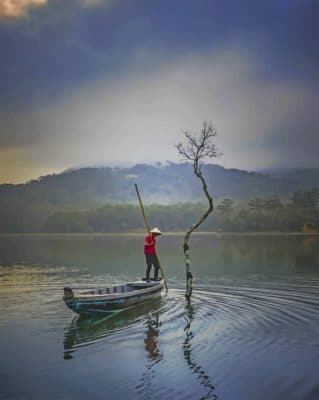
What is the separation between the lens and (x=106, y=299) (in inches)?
940

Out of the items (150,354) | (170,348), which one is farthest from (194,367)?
(170,348)

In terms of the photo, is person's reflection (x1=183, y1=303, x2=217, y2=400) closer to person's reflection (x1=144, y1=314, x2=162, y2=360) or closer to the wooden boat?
person's reflection (x1=144, y1=314, x2=162, y2=360)

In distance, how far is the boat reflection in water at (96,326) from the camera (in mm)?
19516

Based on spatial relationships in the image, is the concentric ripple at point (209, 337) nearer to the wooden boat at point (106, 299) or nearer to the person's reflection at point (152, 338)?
the person's reflection at point (152, 338)

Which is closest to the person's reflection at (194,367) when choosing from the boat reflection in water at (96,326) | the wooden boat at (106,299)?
the boat reflection in water at (96,326)

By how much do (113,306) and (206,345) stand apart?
722 centimetres

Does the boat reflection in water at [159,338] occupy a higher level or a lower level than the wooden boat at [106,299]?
lower

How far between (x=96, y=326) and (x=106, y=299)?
1.78 m

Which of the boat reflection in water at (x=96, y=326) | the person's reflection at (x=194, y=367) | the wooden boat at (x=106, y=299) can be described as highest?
the wooden boat at (x=106, y=299)

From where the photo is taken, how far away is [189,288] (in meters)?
29.5

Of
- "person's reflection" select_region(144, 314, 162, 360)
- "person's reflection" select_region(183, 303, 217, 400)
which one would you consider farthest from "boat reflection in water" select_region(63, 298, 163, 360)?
"person's reflection" select_region(183, 303, 217, 400)

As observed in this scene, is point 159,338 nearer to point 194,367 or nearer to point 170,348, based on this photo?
point 170,348

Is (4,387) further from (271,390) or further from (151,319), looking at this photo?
(151,319)

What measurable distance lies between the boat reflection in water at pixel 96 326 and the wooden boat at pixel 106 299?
366 millimetres
